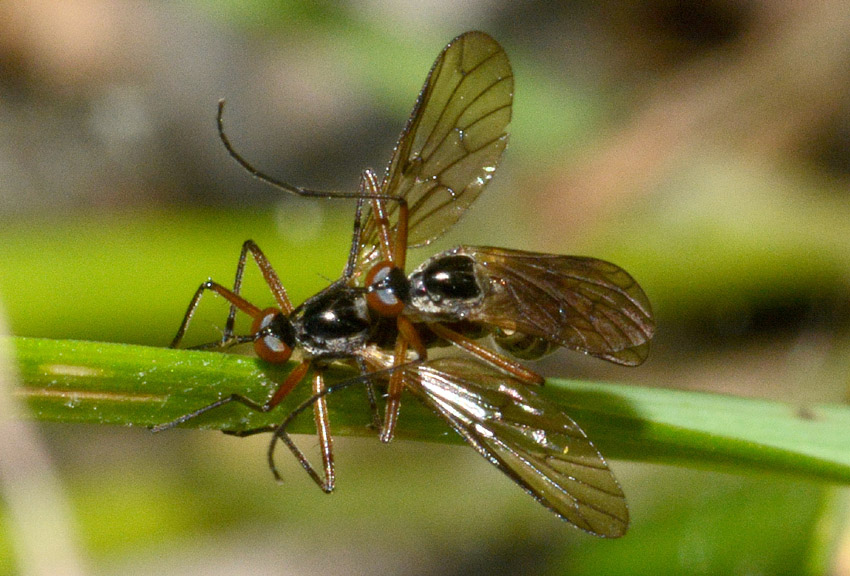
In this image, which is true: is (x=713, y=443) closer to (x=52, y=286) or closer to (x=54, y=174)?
(x=52, y=286)

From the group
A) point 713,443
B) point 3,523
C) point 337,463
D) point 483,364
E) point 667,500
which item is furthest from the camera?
point 337,463

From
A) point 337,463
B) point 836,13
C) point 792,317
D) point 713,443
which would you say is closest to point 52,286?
point 337,463

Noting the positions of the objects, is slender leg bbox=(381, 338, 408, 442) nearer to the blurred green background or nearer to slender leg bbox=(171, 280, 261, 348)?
slender leg bbox=(171, 280, 261, 348)

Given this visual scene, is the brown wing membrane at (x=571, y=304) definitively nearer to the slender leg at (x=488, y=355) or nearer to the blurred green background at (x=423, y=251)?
the slender leg at (x=488, y=355)

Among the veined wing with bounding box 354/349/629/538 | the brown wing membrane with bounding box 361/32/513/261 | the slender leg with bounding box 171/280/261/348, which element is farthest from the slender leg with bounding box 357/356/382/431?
the brown wing membrane with bounding box 361/32/513/261

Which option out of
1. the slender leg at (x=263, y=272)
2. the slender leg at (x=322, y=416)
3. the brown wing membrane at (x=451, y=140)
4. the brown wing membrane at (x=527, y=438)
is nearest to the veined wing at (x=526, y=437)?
the brown wing membrane at (x=527, y=438)

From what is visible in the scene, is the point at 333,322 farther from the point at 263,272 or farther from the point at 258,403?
the point at 258,403

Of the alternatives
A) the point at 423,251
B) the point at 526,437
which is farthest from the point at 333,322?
the point at 423,251
